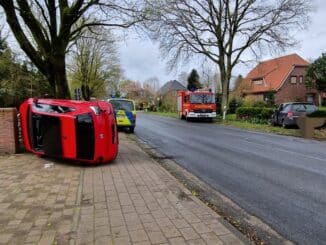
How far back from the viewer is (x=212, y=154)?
1260cm

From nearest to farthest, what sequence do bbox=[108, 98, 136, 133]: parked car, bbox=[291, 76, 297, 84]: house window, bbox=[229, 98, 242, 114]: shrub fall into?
bbox=[108, 98, 136, 133]: parked car < bbox=[229, 98, 242, 114]: shrub < bbox=[291, 76, 297, 84]: house window

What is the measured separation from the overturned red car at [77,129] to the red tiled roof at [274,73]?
49.5 metres

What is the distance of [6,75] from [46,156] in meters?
16.6

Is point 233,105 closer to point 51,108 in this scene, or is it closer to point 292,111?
point 292,111

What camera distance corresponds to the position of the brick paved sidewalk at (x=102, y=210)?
4609 millimetres

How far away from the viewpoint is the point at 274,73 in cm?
6109

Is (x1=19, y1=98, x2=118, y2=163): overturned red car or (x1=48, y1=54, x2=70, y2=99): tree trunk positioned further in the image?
(x1=48, y1=54, x2=70, y2=99): tree trunk

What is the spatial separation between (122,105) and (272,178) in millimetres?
15253

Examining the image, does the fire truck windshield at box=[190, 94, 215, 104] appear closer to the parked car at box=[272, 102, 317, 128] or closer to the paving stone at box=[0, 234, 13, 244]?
the parked car at box=[272, 102, 317, 128]

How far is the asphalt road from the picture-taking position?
563 cm

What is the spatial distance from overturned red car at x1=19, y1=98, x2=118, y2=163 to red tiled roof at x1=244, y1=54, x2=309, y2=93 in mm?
49458

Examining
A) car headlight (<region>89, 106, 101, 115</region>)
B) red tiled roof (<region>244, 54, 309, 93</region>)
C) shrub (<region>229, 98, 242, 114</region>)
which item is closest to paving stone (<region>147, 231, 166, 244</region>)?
car headlight (<region>89, 106, 101, 115</region>)

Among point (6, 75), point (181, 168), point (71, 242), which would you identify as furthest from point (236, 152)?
point (6, 75)

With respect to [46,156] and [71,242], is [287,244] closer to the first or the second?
[71,242]
